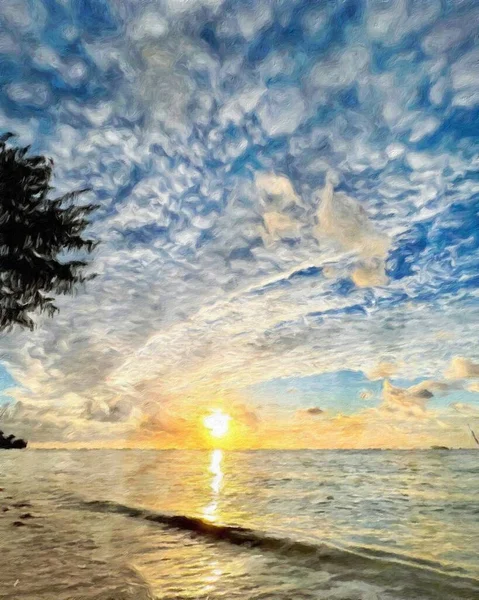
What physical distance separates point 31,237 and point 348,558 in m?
16.3

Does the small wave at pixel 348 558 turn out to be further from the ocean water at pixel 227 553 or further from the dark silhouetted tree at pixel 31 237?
the dark silhouetted tree at pixel 31 237

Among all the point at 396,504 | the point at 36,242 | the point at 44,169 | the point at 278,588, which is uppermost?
the point at 44,169

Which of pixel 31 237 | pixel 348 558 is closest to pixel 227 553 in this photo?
pixel 348 558

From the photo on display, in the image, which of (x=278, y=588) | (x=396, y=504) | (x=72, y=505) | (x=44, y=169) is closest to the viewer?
(x=278, y=588)

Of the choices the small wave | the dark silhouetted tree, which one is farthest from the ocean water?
the dark silhouetted tree

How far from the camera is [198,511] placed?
23.1 m

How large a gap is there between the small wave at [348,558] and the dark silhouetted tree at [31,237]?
10853 millimetres

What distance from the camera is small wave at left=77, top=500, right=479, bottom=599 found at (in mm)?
11484

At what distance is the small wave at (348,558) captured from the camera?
1148cm

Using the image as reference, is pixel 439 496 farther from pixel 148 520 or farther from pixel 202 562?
pixel 202 562

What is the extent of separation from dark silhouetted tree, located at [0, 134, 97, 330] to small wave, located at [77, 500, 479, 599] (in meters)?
10.9

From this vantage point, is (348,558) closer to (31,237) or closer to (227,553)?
(227,553)

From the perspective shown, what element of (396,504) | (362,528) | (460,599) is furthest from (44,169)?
(396,504)

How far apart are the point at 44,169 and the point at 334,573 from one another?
17.4m
